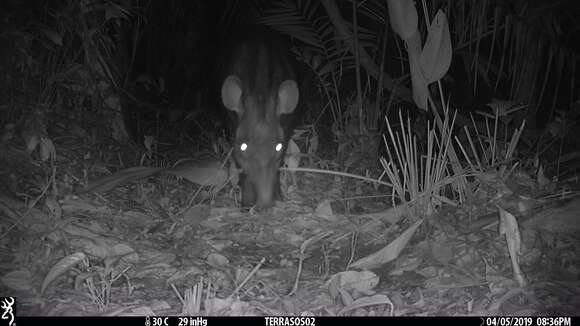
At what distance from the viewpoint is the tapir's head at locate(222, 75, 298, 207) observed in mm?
5285

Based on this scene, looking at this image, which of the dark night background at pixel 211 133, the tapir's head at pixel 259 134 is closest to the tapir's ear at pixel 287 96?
the tapir's head at pixel 259 134

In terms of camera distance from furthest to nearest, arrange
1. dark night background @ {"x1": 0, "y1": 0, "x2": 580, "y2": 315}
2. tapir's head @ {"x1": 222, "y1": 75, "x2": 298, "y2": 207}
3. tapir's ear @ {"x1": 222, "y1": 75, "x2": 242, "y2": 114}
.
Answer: tapir's ear @ {"x1": 222, "y1": 75, "x2": 242, "y2": 114}, tapir's head @ {"x1": 222, "y1": 75, "x2": 298, "y2": 207}, dark night background @ {"x1": 0, "y1": 0, "x2": 580, "y2": 315}

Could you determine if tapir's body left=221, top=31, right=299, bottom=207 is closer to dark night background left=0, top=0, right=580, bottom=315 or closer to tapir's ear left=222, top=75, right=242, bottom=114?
tapir's ear left=222, top=75, right=242, bottom=114

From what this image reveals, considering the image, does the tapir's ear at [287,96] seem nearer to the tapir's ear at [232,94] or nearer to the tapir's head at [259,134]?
the tapir's head at [259,134]

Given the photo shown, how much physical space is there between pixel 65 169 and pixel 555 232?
3.23m

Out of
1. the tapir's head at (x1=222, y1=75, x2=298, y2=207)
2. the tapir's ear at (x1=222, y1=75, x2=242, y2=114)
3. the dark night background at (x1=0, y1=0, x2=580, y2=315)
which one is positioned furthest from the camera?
the tapir's ear at (x1=222, y1=75, x2=242, y2=114)

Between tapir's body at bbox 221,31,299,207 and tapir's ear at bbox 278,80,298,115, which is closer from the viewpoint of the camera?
tapir's body at bbox 221,31,299,207

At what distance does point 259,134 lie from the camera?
5414 millimetres

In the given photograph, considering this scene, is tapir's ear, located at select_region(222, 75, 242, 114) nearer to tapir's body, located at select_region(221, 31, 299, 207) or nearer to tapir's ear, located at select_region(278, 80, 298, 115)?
tapir's body, located at select_region(221, 31, 299, 207)

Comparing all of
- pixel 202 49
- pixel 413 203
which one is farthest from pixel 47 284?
pixel 202 49

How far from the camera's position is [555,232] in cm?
368

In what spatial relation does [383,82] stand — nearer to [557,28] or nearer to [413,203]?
[557,28]

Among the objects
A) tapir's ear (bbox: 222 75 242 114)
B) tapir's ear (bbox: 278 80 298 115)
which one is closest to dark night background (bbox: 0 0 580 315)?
tapir's ear (bbox: 278 80 298 115)

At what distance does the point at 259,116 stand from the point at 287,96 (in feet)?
1.03
